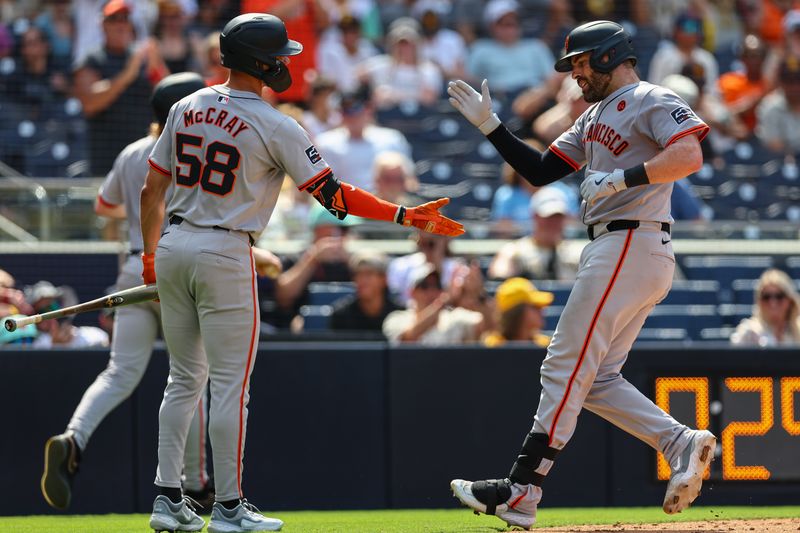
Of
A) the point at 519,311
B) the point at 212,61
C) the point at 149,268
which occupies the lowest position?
the point at 519,311

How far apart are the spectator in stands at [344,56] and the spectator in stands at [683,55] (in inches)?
114

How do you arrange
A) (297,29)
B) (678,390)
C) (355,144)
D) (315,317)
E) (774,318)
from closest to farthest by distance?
(678,390), (774,318), (315,317), (355,144), (297,29)

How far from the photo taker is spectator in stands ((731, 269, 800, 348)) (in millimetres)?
8188

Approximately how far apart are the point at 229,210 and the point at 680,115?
Result: 1.82m

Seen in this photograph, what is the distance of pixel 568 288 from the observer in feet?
29.2

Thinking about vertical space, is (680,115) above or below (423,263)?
above

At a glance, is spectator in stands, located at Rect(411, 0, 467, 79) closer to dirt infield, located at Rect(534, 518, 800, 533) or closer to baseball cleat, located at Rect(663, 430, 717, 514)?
dirt infield, located at Rect(534, 518, 800, 533)

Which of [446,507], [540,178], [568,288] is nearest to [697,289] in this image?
[568,288]

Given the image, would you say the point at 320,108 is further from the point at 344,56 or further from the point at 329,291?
the point at 329,291

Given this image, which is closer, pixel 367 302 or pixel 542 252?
pixel 367 302

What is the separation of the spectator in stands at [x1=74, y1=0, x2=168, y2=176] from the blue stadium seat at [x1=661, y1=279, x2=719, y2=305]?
13.9 ft

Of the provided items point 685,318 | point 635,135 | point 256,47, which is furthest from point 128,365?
point 685,318

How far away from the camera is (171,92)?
621 centimetres

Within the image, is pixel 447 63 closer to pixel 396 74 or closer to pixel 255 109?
pixel 396 74
